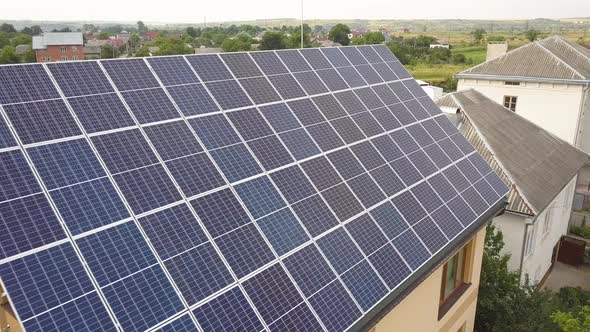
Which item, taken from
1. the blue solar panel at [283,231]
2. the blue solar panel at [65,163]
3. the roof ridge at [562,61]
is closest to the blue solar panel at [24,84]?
the blue solar panel at [65,163]

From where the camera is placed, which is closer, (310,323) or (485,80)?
(310,323)

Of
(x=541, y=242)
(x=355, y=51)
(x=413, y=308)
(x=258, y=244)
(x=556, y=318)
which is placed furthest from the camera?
(x=541, y=242)

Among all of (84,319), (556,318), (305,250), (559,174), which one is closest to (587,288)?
(559,174)

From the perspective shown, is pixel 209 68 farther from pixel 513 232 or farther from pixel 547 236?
pixel 547 236

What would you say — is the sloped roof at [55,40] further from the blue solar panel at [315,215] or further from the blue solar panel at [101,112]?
the blue solar panel at [315,215]

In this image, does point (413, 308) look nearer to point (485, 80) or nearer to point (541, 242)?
point (541, 242)

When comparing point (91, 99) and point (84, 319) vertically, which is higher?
point (91, 99)

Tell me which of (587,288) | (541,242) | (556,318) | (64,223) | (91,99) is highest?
(91,99)
